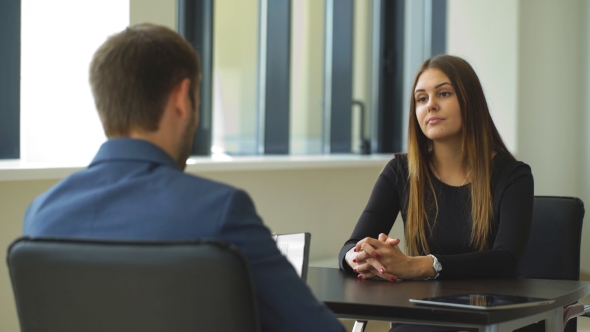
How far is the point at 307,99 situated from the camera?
17.3 feet

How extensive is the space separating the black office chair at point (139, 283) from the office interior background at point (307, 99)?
1.64 meters

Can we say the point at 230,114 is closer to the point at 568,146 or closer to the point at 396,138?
the point at 396,138

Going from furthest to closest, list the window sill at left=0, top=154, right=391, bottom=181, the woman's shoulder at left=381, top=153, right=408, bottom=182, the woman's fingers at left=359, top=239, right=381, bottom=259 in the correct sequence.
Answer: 1. the window sill at left=0, top=154, right=391, bottom=181
2. the woman's shoulder at left=381, top=153, right=408, bottom=182
3. the woman's fingers at left=359, top=239, right=381, bottom=259

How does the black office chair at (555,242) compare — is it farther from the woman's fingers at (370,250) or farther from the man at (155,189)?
the man at (155,189)

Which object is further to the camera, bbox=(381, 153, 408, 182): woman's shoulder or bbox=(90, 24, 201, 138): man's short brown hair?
bbox=(381, 153, 408, 182): woman's shoulder

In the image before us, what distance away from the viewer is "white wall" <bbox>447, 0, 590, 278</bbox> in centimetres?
571

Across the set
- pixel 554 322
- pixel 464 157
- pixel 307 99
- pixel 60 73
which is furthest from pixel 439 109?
pixel 307 99

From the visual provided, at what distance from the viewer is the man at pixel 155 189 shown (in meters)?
0.98

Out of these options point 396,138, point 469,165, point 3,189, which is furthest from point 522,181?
point 396,138

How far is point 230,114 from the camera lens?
4.50 meters

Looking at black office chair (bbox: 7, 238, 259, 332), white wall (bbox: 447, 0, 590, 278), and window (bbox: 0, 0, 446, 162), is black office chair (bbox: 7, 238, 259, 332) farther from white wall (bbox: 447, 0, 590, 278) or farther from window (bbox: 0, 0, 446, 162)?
white wall (bbox: 447, 0, 590, 278)

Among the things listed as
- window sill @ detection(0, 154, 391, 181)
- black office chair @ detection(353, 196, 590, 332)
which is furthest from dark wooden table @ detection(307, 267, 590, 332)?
window sill @ detection(0, 154, 391, 181)

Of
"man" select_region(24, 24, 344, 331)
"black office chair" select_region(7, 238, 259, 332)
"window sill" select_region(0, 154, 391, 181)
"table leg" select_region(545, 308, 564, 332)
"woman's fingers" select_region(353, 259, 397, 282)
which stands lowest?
"table leg" select_region(545, 308, 564, 332)

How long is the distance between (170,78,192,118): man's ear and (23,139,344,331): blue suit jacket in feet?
0.24
